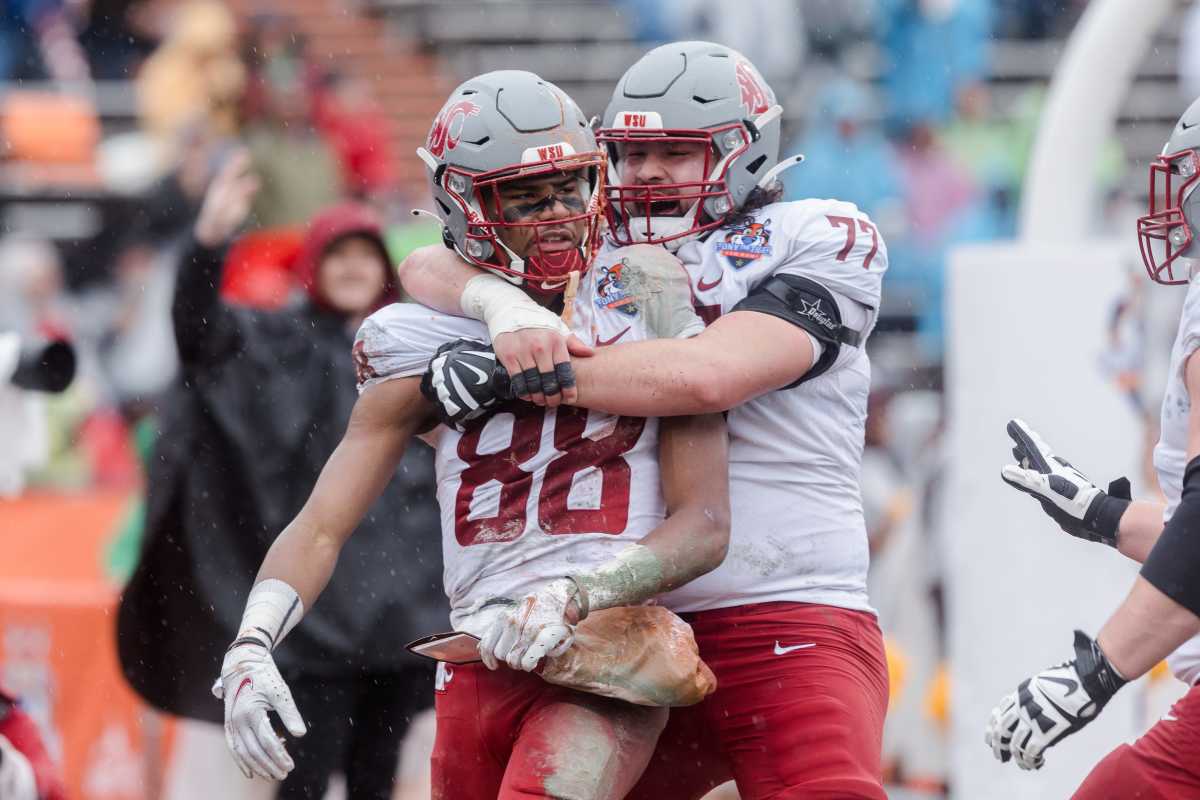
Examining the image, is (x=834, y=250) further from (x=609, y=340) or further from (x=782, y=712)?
(x=782, y=712)

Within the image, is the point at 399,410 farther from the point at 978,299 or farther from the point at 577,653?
the point at 978,299

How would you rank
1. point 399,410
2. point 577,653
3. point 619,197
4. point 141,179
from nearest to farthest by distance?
point 577,653
point 399,410
point 619,197
point 141,179

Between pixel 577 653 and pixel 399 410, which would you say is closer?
pixel 577 653

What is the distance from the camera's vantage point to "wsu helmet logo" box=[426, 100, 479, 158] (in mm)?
3621

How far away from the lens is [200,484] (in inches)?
226

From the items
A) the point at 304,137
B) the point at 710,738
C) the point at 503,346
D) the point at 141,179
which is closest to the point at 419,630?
the point at 710,738

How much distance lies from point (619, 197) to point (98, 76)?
1058cm

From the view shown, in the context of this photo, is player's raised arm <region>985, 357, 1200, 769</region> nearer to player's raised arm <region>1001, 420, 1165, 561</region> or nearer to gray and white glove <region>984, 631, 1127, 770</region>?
gray and white glove <region>984, 631, 1127, 770</region>

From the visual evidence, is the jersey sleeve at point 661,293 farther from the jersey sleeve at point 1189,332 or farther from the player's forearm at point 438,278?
the jersey sleeve at point 1189,332

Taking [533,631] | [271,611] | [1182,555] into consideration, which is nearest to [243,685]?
[271,611]

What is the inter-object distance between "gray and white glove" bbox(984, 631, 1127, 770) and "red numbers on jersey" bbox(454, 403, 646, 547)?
0.80 metres

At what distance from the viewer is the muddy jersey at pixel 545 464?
3469 millimetres

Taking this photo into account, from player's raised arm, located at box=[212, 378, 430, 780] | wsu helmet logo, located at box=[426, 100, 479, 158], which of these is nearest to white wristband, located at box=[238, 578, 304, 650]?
player's raised arm, located at box=[212, 378, 430, 780]

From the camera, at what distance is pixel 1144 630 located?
3.20 m
